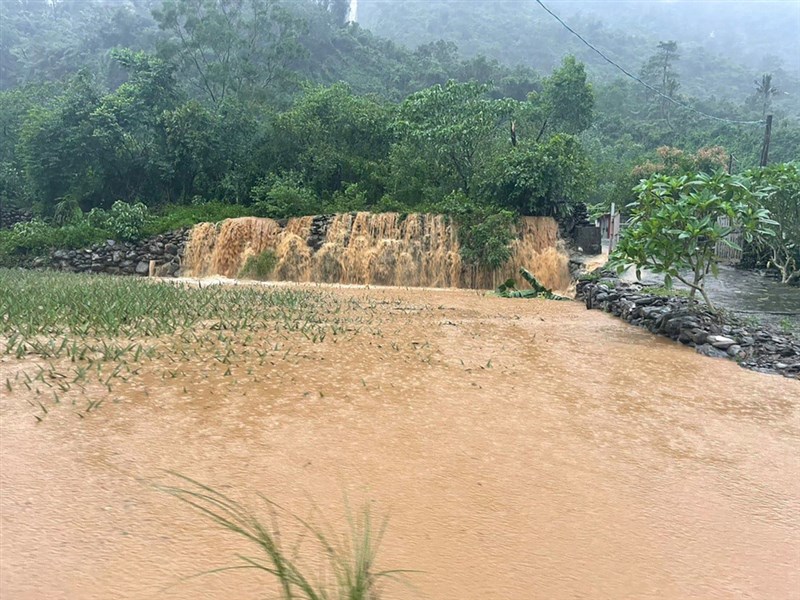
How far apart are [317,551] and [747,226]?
7.08 metres

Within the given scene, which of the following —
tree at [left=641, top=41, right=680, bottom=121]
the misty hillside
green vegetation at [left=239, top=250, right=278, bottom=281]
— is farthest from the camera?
the misty hillside

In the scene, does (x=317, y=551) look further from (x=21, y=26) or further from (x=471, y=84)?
(x=21, y=26)

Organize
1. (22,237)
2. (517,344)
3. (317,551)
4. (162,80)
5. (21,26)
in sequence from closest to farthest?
(317,551)
(517,344)
(22,237)
(162,80)
(21,26)

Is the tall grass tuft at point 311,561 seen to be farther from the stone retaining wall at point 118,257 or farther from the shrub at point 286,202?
the stone retaining wall at point 118,257

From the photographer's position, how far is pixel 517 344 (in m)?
6.89

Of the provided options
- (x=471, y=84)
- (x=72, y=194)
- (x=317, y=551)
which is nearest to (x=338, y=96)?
(x=471, y=84)

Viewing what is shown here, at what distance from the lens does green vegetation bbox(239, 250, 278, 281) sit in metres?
16.2

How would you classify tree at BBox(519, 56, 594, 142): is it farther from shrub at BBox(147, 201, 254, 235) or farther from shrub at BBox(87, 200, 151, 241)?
shrub at BBox(87, 200, 151, 241)

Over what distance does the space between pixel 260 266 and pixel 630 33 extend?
9432 cm

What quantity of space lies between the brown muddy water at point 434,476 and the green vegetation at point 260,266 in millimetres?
10943

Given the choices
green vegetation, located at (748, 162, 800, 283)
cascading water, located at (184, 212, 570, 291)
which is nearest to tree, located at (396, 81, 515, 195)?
cascading water, located at (184, 212, 570, 291)

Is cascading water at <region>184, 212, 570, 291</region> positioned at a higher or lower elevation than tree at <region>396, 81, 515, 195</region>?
lower

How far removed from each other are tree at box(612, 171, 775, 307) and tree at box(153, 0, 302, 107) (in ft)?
71.3

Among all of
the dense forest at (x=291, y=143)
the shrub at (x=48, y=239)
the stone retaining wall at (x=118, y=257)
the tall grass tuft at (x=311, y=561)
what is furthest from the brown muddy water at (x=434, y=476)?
the shrub at (x=48, y=239)
